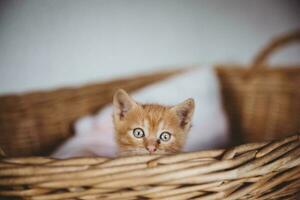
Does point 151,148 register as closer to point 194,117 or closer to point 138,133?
point 138,133

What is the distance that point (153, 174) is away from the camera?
16.1 inches

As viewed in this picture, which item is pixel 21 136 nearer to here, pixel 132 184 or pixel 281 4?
pixel 132 184

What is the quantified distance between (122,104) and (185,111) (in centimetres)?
10

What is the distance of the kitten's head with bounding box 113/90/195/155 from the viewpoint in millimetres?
518

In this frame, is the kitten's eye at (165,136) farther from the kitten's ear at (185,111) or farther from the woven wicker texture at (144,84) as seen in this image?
the woven wicker texture at (144,84)

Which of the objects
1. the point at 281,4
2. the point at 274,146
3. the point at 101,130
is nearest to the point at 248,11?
the point at 281,4

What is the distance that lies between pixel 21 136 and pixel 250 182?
1.91ft

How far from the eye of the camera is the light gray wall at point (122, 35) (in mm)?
762

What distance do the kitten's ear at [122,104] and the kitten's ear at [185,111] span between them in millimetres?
68

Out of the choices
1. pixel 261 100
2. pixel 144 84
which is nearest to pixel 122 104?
pixel 144 84

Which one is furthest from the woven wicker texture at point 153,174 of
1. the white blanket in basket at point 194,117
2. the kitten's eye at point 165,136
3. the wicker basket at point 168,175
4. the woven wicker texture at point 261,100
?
the woven wicker texture at point 261,100

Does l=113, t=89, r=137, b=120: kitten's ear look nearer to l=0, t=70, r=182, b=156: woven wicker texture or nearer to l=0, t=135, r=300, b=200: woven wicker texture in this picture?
l=0, t=135, r=300, b=200: woven wicker texture

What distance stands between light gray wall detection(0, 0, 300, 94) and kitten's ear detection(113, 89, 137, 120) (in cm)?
33

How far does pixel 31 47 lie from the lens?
2.59 feet
